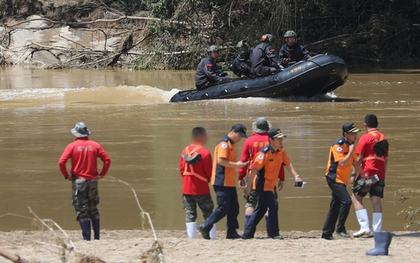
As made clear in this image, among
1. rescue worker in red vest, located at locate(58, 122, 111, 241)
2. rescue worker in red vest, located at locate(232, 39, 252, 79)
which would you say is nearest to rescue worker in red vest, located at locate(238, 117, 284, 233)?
rescue worker in red vest, located at locate(58, 122, 111, 241)

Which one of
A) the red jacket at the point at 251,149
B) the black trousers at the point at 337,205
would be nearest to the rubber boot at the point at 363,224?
the black trousers at the point at 337,205

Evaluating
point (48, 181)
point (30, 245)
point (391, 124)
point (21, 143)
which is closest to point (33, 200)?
point (48, 181)

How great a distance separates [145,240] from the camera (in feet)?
22.3

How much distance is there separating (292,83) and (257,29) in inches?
352

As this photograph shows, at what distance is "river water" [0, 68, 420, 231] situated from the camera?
843cm

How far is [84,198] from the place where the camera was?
739 centimetres

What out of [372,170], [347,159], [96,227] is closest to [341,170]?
[347,159]

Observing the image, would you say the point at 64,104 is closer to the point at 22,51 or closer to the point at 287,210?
the point at 287,210

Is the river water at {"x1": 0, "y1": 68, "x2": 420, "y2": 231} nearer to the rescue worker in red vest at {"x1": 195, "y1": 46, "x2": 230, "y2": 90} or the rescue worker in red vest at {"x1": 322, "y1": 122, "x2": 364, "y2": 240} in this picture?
the rescue worker in red vest at {"x1": 322, "y1": 122, "x2": 364, "y2": 240}

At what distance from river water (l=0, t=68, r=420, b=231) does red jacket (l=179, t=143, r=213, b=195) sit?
0.92 m

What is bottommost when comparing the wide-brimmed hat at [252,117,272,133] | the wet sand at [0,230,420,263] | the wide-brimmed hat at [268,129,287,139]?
the wet sand at [0,230,420,263]

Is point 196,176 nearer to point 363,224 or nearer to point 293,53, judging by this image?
point 363,224

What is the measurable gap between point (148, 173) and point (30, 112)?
24.2 feet

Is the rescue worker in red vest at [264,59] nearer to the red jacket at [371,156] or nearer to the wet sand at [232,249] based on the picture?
the red jacket at [371,156]
